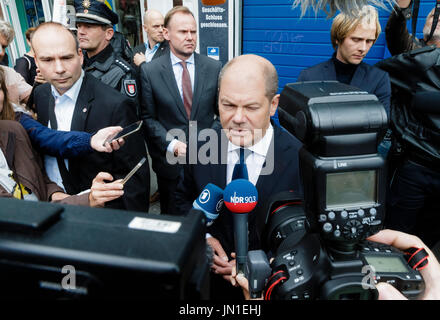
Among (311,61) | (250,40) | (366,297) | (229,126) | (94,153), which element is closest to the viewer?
(366,297)

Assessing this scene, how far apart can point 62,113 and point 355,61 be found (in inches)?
Answer: 91.5

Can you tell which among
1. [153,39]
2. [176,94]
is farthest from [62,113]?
[153,39]

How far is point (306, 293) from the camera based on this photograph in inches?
39.6

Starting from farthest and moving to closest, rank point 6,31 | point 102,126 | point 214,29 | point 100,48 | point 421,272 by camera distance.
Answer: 1. point 214,29
2. point 6,31
3. point 100,48
4. point 102,126
5. point 421,272

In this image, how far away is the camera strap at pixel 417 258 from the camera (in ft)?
3.56

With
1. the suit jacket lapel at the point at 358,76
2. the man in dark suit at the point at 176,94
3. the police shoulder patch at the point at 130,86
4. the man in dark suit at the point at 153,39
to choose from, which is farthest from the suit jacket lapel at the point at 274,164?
the man in dark suit at the point at 153,39

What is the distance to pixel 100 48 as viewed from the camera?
139 inches

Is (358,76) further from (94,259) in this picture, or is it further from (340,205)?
(94,259)

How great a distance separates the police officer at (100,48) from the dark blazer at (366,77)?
5.69 ft

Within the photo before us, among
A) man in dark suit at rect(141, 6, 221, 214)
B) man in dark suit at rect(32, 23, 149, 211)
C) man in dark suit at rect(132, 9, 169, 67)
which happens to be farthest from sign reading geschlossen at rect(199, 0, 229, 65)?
man in dark suit at rect(32, 23, 149, 211)

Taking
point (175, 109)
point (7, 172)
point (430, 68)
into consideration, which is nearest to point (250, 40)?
point (175, 109)

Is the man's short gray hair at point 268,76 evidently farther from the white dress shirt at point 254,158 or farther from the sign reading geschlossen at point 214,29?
the sign reading geschlossen at point 214,29

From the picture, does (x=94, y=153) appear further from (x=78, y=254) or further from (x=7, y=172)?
(x=78, y=254)

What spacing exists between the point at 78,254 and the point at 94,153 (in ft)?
5.82
